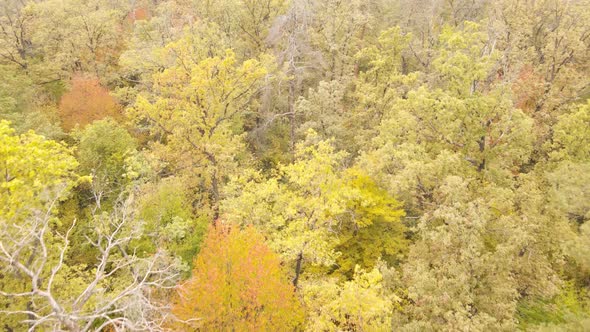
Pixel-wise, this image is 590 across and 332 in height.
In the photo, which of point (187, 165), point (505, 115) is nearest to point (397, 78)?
point (505, 115)

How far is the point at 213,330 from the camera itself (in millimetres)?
16266

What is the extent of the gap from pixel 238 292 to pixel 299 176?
8.04m

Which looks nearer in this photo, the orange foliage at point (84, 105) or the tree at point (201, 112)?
the tree at point (201, 112)

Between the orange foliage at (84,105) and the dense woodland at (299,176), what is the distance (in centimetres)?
16

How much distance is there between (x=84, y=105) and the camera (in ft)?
102

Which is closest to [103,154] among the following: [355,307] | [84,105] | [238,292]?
[84,105]

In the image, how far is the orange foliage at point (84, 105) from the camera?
30891 mm

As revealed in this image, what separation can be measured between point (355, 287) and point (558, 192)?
1181 centimetres

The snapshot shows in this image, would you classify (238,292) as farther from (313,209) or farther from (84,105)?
(84,105)

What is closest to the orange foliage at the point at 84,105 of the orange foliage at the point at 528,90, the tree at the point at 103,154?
the tree at the point at 103,154

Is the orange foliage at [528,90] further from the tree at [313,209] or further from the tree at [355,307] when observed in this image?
the tree at [355,307]

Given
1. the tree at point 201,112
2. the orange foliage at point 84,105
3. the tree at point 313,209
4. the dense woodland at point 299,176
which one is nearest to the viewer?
the dense woodland at point 299,176

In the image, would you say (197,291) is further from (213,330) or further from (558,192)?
(558,192)

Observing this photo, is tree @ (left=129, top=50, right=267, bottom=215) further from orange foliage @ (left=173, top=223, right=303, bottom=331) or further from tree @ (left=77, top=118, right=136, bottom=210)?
orange foliage @ (left=173, top=223, right=303, bottom=331)
